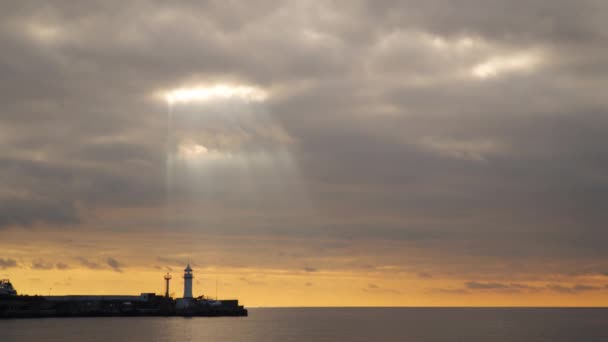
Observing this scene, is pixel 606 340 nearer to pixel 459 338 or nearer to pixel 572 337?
pixel 572 337

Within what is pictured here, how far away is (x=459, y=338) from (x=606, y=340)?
1395 inches

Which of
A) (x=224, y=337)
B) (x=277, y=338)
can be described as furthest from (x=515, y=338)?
(x=224, y=337)

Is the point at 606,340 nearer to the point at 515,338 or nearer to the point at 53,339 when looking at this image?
the point at 515,338

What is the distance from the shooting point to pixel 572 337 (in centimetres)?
18075

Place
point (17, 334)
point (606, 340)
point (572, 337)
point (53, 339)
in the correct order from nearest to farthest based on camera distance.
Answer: point (53, 339), point (17, 334), point (606, 340), point (572, 337)

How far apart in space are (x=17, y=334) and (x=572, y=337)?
137 meters

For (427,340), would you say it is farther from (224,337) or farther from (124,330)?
(124,330)

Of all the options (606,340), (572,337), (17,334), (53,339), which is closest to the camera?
(53,339)

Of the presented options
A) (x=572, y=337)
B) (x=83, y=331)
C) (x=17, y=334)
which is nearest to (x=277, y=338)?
(x=83, y=331)

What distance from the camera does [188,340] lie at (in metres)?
154

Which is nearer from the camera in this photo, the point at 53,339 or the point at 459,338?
the point at 53,339

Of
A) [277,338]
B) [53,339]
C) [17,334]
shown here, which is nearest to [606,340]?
[277,338]

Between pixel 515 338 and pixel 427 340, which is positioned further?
pixel 515 338

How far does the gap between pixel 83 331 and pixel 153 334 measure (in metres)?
21.0
